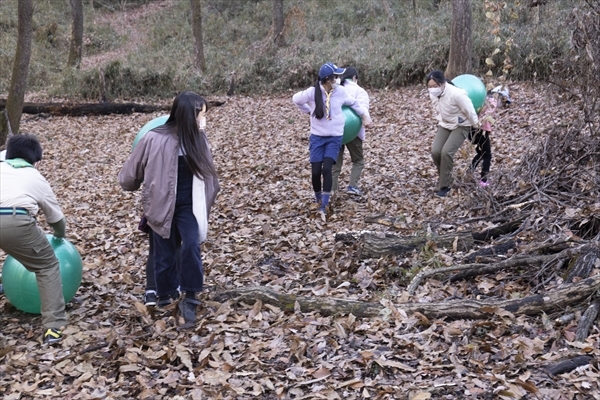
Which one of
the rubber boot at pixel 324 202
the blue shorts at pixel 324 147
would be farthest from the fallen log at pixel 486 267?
the blue shorts at pixel 324 147

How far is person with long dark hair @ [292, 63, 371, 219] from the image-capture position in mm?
8070

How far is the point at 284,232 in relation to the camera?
7.80 m

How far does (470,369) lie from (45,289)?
3415 mm

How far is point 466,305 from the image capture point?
472cm

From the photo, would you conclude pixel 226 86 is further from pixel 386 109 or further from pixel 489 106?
pixel 489 106

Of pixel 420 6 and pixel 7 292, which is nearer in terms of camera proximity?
pixel 7 292

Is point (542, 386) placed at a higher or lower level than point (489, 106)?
lower

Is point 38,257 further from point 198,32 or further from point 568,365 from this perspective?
point 198,32

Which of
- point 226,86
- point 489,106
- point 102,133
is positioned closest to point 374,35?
point 226,86

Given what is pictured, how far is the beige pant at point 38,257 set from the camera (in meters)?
4.79

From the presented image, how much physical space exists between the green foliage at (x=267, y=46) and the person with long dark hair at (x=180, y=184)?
34.2 feet

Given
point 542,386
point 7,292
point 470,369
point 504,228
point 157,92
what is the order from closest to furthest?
point 542,386 < point 470,369 < point 7,292 < point 504,228 < point 157,92

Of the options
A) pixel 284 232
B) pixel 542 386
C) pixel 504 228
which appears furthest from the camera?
pixel 284 232

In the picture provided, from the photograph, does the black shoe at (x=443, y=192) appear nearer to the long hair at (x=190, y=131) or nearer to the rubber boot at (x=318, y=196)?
the rubber boot at (x=318, y=196)
